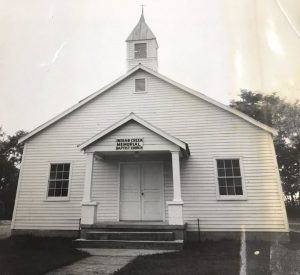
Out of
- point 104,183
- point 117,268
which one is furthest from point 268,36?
point 104,183

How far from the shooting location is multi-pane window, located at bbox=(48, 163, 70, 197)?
9188 millimetres

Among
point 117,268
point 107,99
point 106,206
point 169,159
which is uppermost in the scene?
point 107,99

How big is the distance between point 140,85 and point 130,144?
3246mm

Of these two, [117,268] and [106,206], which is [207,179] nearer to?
[106,206]

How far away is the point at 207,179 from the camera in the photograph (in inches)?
335

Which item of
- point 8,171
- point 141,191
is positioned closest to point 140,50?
point 141,191

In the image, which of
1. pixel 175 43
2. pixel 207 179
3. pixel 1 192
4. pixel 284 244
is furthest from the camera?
pixel 1 192

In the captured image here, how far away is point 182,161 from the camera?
28.7 feet

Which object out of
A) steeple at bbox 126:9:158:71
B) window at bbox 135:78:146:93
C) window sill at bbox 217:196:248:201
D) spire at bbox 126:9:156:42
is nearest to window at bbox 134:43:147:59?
steeple at bbox 126:9:158:71

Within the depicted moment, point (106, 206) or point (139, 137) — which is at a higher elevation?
point (139, 137)

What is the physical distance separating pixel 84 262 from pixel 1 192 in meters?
12.8

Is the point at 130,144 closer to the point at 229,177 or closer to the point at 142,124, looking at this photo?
the point at 142,124

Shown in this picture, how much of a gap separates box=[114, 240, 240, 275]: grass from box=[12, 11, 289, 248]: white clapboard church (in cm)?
120

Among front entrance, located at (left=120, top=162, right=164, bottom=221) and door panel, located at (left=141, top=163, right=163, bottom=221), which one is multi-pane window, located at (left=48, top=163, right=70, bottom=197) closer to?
front entrance, located at (left=120, top=162, right=164, bottom=221)
